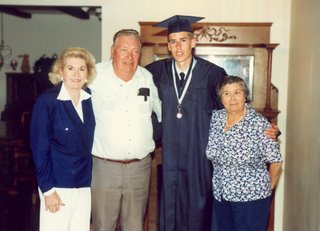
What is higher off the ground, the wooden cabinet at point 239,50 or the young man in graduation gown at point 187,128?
the wooden cabinet at point 239,50

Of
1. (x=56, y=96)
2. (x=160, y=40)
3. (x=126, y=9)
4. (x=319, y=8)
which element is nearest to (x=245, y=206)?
(x=56, y=96)

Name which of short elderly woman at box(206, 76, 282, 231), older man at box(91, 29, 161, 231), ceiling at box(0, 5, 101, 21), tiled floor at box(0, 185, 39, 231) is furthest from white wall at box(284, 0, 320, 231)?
ceiling at box(0, 5, 101, 21)

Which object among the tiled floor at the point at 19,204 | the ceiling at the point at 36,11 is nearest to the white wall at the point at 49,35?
the ceiling at the point at 36,11

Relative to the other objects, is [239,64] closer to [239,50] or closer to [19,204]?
[239,50]

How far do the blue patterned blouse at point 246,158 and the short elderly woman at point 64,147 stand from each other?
79 cm

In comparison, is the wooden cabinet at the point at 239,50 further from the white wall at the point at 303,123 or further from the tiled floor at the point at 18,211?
the tiled floor at the point at 18,211

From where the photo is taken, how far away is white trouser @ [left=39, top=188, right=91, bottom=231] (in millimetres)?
2357

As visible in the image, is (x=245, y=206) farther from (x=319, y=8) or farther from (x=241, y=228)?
(x=319, y=8)

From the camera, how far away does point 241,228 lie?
8.27 feet

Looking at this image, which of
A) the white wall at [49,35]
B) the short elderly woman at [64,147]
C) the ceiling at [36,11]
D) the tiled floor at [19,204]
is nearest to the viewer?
the short elderly woman at [64,147]

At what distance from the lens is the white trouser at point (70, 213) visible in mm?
2357

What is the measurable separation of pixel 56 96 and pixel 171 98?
78 cm

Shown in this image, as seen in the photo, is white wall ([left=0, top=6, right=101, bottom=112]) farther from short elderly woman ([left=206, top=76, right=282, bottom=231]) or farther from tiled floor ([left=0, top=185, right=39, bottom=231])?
short elderly woman ([left=206, top=76, right=282, bottom=231])

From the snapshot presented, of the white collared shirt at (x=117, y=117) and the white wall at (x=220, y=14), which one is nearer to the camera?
the white collared shirt at (x=117, y=117)
